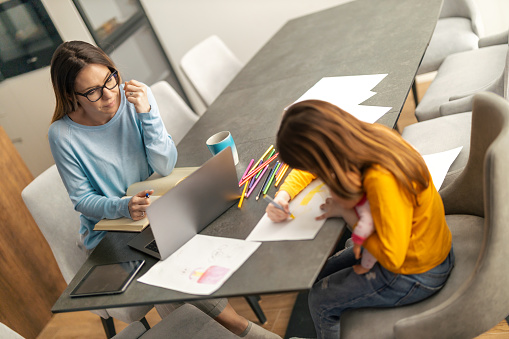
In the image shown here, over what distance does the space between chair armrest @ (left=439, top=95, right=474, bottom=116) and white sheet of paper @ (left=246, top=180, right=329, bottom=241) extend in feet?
3.39

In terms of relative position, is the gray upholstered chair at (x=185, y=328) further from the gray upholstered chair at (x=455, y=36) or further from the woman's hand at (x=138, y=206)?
the gray upholstered chair at (x=455, y=36)

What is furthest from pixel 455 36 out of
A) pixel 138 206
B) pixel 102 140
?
pixel 138 206

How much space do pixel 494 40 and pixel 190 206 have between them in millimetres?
2163

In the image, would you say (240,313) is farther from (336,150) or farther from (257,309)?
(336,150)

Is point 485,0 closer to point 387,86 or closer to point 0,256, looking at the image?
point 387,86

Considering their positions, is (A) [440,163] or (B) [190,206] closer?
(B) [190,206]

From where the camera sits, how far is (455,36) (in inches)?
115

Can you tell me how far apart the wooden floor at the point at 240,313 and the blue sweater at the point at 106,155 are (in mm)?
792

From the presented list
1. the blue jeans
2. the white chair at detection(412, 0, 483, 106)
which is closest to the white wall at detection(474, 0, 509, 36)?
the white chair at detection(412, 0, 483, 106)

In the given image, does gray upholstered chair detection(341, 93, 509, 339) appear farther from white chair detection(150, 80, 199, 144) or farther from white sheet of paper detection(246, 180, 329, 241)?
white chair detection(150, 80, 199, 144)

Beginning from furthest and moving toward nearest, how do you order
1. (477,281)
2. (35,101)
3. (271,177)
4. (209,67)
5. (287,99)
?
(35,101), (209,67), (287,99), (271,177), (477,281)

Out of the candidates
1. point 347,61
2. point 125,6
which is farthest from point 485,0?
point 125,6

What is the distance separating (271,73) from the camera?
2473mm

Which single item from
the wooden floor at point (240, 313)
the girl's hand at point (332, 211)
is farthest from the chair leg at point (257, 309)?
A: the girl's hand at point (332, 211)
